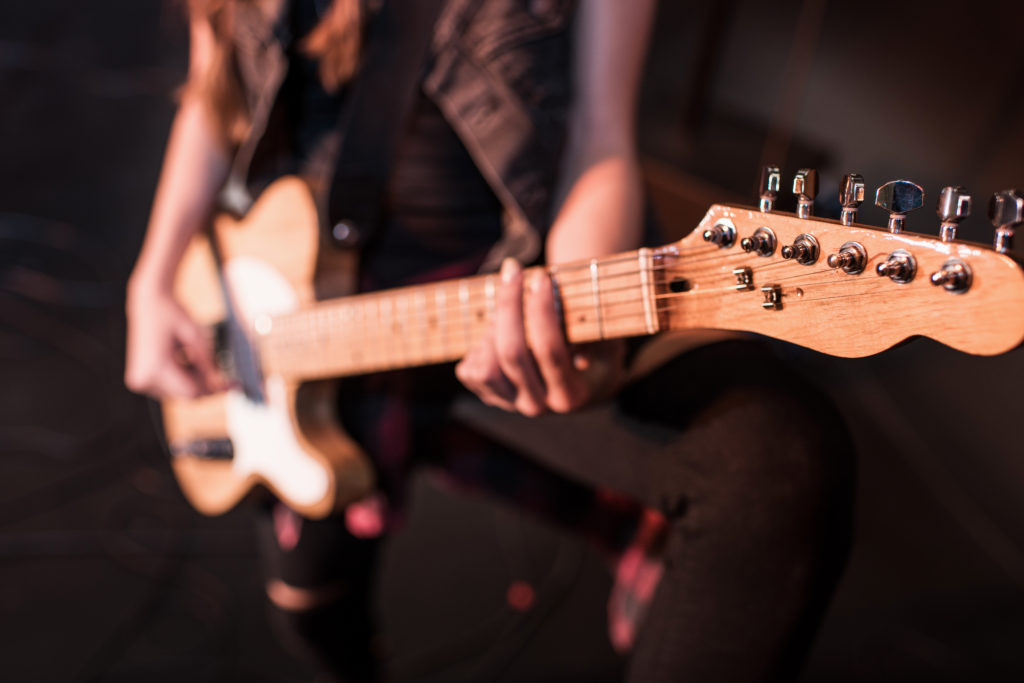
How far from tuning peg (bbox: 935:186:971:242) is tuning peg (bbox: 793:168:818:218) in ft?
0.26

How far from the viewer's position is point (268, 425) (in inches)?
38.9

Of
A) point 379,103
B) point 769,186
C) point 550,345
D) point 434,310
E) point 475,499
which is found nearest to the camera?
point 769,186

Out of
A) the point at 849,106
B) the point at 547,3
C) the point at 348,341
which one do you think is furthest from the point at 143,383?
the point at 849,106

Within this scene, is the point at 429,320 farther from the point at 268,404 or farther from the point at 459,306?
the point at 268,404

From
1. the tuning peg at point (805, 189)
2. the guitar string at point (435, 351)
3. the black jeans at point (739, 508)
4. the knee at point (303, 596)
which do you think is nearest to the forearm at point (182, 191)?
the guitar string at point (435, 351)

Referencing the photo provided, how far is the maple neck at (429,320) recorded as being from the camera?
1.83 feet

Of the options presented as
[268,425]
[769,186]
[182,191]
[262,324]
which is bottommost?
[268,425]

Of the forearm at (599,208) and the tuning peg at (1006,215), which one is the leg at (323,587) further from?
the tuning peg at (1006,215)

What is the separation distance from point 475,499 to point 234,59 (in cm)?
120

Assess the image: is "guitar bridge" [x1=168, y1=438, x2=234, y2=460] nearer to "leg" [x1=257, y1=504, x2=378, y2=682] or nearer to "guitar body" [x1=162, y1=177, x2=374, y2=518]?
"guitar body" [x1=162, y1=177, x2=374, y2=518]

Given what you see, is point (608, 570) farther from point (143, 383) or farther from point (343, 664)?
point (143, 383)

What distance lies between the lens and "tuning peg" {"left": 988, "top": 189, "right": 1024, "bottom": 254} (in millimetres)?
362

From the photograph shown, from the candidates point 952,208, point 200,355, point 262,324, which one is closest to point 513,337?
point 952,208

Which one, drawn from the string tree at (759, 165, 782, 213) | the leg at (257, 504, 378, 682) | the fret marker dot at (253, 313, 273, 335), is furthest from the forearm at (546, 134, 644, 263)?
the leg at (257, 504, 378, 682)
